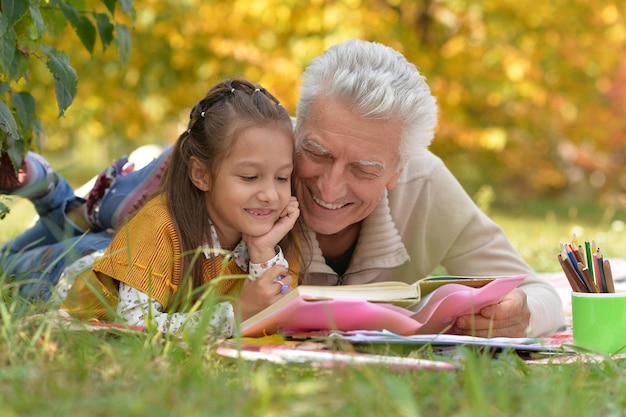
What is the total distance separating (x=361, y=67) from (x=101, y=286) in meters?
1.09

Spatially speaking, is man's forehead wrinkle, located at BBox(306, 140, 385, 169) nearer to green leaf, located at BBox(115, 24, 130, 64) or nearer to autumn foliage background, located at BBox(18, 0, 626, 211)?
green leaf, located at BBox(115, 24, 130, 64)

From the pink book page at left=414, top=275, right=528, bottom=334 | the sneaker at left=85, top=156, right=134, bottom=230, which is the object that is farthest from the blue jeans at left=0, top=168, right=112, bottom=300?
the pink book page at left=414, top=275, right=528, bottom=334

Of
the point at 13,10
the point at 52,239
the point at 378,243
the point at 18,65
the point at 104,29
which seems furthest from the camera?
the point at 52,239

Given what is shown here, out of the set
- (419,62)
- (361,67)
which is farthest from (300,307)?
(419,62)

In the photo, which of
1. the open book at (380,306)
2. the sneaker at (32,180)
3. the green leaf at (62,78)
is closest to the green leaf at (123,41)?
the green leaf at (62,78)

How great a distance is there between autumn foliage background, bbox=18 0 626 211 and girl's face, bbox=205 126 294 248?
4.84 metres

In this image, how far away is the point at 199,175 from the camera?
2.82m

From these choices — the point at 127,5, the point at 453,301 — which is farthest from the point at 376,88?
the point at 127,5

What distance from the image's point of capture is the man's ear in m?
2.80

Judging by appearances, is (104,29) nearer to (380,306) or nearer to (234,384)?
(380,306)

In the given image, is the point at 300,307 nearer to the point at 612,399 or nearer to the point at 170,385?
the point at 170,385

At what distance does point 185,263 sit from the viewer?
2.67 meters

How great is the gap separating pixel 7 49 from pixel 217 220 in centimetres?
83

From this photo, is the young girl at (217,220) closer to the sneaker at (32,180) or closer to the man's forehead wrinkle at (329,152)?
the man's forehead wrinkle at (329,152)
